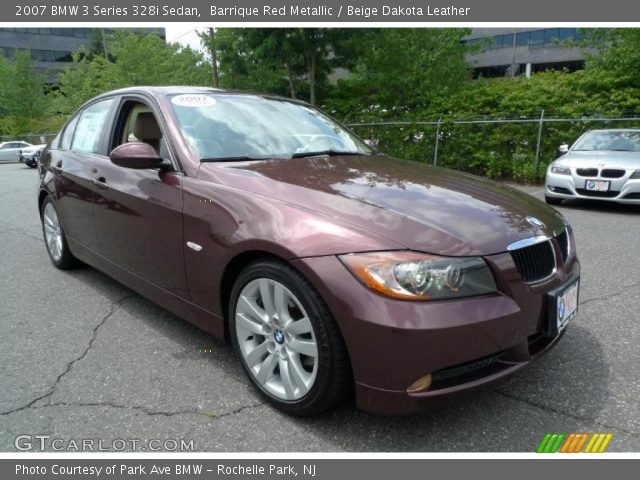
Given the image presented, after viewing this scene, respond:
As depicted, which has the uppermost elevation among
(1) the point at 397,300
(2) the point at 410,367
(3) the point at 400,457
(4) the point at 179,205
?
(4) the point at 179,205

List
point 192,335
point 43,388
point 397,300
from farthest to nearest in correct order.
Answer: point 192,335
point 43,388
point 397,300

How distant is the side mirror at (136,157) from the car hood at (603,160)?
698 cm

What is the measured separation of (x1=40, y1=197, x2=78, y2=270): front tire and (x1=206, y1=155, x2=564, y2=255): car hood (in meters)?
2.38

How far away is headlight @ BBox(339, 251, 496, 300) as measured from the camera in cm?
195

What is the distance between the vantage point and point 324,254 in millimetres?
2064

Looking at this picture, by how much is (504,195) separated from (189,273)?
5.89ft

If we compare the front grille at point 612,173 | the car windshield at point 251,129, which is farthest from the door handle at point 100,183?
the front grille at point 612,173

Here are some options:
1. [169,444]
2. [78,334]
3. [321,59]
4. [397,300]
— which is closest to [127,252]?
[78,334]

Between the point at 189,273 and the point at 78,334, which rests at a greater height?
the point at 189,273

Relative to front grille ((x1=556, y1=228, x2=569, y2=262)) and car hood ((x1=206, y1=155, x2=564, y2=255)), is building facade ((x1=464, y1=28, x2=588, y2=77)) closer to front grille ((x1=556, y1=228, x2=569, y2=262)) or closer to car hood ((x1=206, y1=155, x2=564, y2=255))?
car hood ((x1=206, y1=155, x2=564, y2=255))

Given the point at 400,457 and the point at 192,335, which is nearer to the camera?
the point at 400,457

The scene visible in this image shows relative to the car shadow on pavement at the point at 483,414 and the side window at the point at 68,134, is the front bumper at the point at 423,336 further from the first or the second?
the side window at the point at 68,134

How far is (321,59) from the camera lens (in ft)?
54.8

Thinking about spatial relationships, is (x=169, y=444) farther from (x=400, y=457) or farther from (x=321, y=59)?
(x=321, y=59)
